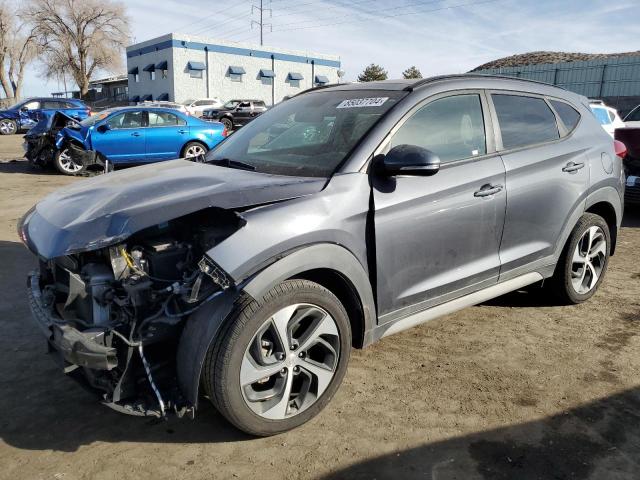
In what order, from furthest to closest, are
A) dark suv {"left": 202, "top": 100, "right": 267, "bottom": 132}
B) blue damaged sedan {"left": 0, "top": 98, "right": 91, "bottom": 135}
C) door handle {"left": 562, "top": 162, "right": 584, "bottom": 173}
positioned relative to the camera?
dark suv {"left": 202, "top": 100, "right": 267, "bottom": 132} → blue damaged sedan {"left": 0, "top": 98, "right": 91, "bottom": 135} → door handle {"left": 562, "top": 162, "right": 584, "bottom": 173}

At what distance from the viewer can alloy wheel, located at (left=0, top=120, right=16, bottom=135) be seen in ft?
76.7

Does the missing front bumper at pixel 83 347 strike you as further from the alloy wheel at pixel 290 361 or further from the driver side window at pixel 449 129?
the driver side window at pixel 449 129

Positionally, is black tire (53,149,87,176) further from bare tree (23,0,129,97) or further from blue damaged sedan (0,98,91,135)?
bare tree (23,0,129,97)

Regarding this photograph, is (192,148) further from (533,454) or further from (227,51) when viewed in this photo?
(227,51)

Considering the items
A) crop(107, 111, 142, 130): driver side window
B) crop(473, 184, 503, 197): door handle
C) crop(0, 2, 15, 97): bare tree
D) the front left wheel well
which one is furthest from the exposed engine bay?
crop(0, 2, 15, 97): bare tree

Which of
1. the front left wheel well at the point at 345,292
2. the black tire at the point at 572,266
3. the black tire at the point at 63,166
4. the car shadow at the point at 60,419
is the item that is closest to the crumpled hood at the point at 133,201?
the front left wheel well at the point at 345,292

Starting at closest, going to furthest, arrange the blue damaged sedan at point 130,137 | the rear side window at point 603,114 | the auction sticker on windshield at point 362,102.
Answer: the auction sticker on windshield at point 362,102 → the rear side window at point 603,114 → the blue damaged sedan at point 130,137

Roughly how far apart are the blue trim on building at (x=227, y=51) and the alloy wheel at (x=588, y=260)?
41.7 m

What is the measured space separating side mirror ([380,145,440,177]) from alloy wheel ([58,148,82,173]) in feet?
34.4

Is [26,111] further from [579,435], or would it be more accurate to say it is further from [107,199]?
[579,435]

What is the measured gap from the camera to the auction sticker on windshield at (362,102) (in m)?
3.25

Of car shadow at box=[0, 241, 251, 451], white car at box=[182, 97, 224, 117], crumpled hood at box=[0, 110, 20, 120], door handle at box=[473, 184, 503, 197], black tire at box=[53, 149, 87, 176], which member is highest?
white car at box=[182, 97, 224, 117]

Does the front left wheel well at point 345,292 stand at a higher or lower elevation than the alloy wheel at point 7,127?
lower

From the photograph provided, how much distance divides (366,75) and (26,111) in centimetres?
4408
